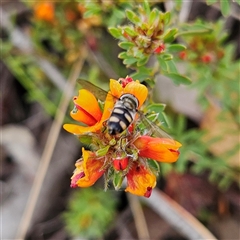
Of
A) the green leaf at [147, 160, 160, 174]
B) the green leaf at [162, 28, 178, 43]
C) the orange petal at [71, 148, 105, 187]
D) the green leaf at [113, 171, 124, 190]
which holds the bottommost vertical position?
the green leaf at [147, 160, 160, 174]

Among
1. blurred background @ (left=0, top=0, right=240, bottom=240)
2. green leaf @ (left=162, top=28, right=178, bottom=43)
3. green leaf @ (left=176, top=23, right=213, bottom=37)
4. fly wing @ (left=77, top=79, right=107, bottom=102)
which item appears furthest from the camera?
blurred background @ (left=0, top=0, right=240, bottom=240)

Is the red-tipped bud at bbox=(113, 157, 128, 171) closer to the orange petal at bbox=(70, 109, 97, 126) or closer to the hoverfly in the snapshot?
the hoverfly

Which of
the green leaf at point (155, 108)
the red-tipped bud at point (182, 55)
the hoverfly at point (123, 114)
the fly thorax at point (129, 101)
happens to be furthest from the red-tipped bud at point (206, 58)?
the fly thorax at point (129, 101)

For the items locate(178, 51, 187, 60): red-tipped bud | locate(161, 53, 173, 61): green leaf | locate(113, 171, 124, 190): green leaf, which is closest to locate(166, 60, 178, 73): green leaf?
locate(161, 53, 173, 61): green leaf

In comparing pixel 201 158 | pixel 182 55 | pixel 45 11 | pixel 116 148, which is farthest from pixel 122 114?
pixel 45 11

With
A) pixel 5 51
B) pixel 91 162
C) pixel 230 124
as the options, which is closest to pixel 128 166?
pixel 91 162
